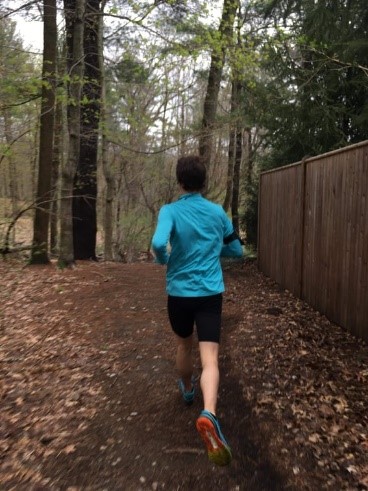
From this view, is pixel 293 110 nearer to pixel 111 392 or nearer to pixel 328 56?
pixel 328 56

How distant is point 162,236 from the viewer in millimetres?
3057

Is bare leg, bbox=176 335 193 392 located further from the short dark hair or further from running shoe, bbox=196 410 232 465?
the short dark hair

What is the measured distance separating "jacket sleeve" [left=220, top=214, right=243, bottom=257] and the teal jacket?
3.9 inches

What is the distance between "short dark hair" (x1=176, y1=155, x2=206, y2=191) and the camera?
337 centimetres

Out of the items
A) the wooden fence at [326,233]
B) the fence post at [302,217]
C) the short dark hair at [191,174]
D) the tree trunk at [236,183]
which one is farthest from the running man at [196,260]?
the tree trunk at [236,183]

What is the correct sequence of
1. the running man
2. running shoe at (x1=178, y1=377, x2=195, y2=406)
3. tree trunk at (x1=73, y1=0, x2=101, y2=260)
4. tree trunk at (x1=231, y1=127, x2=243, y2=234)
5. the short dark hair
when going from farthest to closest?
tree trunk at (x1=231, y1=127, x2=243, y2=234) → tree trunk at (x1=73, y1=0, x2=101, y2=260) → running shoe at (x1=178, y1=377, x2=195, y2=406) → the short dark hair → the running man

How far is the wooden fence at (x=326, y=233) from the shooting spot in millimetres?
5465

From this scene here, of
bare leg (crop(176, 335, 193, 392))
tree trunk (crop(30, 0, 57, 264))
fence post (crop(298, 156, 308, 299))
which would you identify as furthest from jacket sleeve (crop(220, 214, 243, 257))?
tree trunk (crop(30, 0, 57, 264))

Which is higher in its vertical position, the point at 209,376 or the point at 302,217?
the point at 302,217

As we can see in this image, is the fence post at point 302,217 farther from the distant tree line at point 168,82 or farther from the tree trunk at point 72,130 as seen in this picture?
the tree trunk at point 72,130

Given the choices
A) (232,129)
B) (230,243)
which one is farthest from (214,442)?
(232,129)

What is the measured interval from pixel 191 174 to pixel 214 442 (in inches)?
70.5

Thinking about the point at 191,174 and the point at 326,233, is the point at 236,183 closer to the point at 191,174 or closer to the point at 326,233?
the point at 326,233

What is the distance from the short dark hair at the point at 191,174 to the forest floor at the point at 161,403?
1844mm
